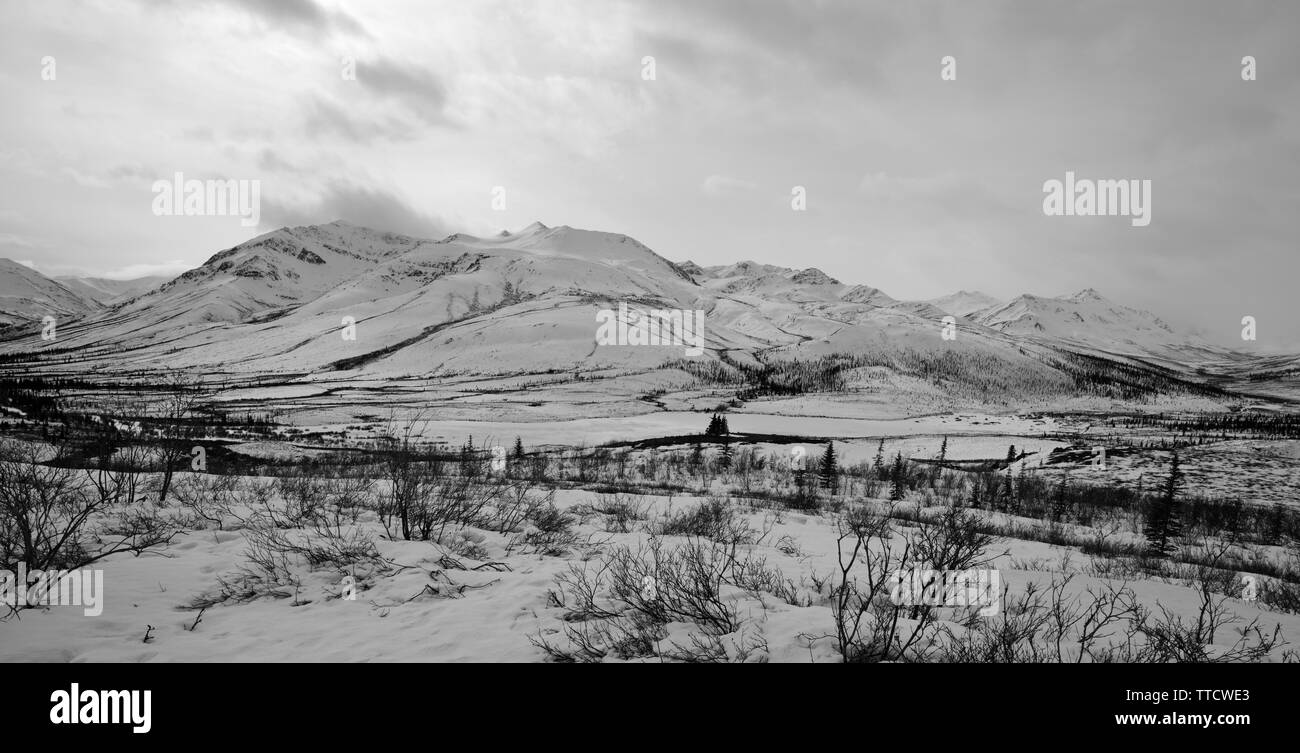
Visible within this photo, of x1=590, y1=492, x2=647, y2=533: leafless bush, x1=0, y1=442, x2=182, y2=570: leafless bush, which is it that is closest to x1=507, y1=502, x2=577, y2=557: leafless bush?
x1=590, y1=492, x2=647, y2=533: leafless bush

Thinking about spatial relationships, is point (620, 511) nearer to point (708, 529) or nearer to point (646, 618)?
point (708, 529)

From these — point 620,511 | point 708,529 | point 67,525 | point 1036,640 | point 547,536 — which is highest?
point 67,525

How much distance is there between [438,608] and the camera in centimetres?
592

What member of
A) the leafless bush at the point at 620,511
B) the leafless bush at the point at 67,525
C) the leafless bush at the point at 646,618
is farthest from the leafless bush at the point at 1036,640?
the leafless bush at the point at 67,525

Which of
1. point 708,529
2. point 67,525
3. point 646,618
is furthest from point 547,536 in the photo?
point 67,525

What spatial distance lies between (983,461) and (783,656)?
189 ft

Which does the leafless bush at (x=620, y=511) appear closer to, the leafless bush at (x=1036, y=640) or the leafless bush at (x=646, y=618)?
the leafless bush at (x=646, y=618)

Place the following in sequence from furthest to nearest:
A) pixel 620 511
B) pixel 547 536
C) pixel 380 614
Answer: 1. pixel 620 511
2. pixel 547 536
3. pixel 380 614

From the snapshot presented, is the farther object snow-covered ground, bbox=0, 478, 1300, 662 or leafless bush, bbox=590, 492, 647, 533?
leafless bush, bbox=590, 492, 647, 533

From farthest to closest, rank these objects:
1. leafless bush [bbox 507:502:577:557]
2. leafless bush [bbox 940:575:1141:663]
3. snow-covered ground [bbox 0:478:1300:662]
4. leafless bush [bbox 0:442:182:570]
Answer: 1. leafless bush [bbox 507:502:577:557]
2. leafless bush [bbox 0:442:182:570]
3. snow-covered ground [bbox 0:478:1300:662]
4. leafless bush [bbox 940:575:1141:663]

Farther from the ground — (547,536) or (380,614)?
(380,614)

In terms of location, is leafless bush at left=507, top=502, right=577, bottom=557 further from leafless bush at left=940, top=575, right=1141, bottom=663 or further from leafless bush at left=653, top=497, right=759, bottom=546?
leafless bush at left=940, top=575, right=1141, bottom=663
